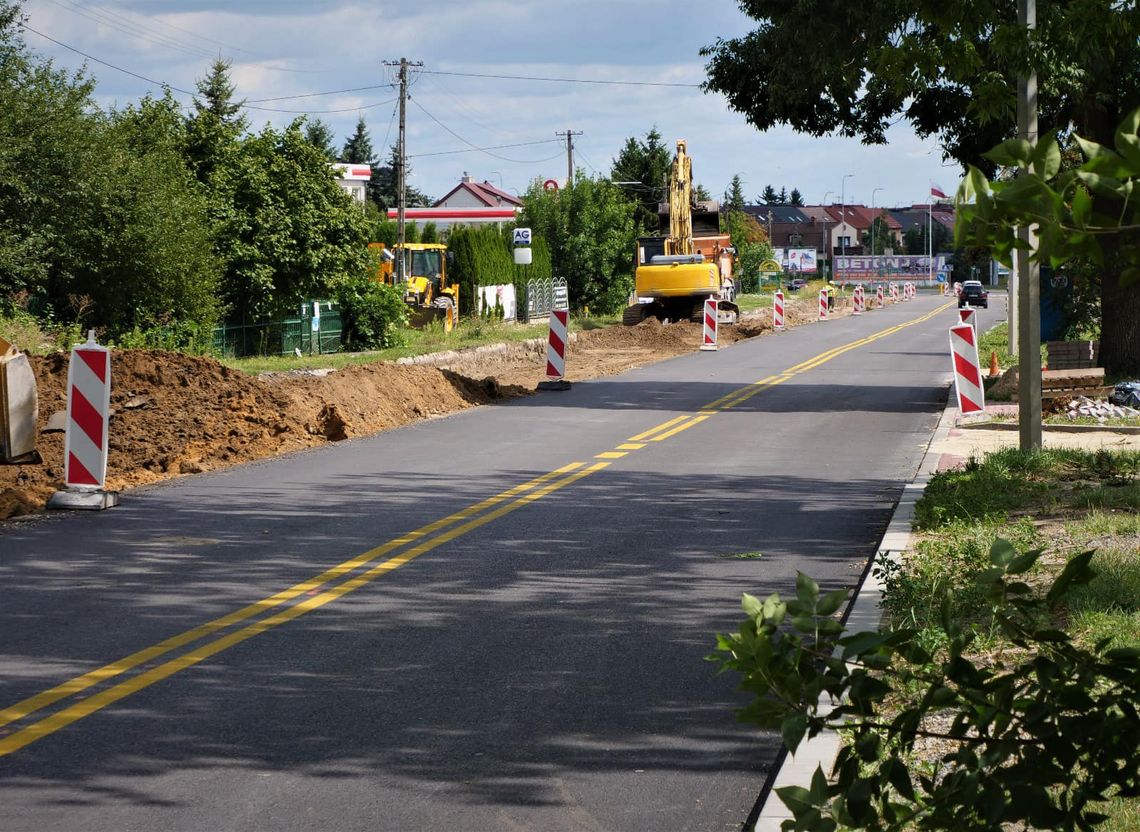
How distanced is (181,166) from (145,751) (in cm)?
2577

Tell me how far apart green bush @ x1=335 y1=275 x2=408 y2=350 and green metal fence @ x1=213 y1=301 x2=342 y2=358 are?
377 millimetres

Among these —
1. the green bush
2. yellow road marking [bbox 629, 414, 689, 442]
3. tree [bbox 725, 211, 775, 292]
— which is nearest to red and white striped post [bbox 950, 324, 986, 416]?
yellow road marking [bbox 629, 414, 689, 442]

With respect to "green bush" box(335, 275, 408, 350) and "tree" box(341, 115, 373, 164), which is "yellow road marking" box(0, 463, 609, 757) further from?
"tree" box(341, 115, 373, 164)

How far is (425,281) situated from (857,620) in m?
40.5

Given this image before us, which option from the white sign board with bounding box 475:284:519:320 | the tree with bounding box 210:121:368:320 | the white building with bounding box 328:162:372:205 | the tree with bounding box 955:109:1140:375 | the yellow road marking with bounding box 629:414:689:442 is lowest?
the yellow road marking with bounding box 629:414:689:442

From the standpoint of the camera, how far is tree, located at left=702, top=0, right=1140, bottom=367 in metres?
12.4

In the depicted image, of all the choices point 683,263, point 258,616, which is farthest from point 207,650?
point 683,263

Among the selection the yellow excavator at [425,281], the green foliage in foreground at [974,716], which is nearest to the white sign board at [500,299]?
the yellow excavator at [425,281]

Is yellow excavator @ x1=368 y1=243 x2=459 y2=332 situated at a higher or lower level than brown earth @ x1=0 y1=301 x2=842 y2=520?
higher

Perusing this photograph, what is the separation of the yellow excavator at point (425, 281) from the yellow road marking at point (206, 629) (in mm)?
32210

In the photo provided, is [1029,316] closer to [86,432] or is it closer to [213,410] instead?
[86,432]

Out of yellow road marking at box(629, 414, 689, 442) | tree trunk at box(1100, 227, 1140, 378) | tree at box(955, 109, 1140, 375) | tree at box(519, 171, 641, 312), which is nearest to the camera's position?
tree at box(955, 109, 1140, 375)

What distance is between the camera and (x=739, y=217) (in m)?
103

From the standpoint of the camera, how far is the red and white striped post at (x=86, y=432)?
1224 centimetres
